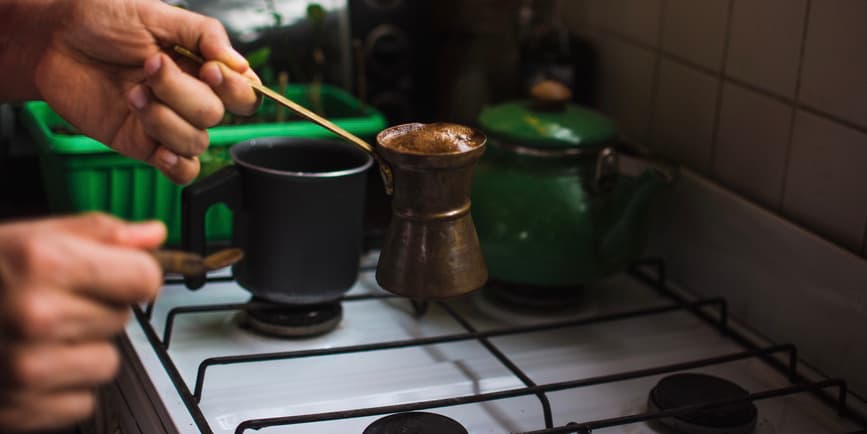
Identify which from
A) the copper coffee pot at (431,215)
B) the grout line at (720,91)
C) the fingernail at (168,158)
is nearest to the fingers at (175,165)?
the fingernail at (168,158)

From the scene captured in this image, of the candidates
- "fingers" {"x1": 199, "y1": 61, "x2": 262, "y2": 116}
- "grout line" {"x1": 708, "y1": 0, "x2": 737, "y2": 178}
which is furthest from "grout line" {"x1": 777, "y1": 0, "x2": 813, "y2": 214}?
"fingers" {"x1": 199, "y1": 61, "x2": 262, "y2": 116}

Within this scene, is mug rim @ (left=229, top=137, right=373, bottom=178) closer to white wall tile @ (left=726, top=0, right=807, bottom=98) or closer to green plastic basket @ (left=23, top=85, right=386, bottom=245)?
green plastic basket @ (left=23, top=85, right=386, bottom=245)

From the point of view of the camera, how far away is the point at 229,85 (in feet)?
2.59

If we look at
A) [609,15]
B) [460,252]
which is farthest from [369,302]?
[609,15]

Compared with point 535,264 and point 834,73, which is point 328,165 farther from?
point 834,73

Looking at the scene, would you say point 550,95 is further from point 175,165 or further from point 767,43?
point 175,165

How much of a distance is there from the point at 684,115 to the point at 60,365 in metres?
0.83

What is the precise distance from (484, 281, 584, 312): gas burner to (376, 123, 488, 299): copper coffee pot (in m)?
0.31

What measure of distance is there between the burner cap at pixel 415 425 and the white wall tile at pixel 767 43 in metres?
0.48

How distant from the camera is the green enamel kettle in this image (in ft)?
3.25

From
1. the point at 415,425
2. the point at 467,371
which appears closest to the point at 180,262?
the point at 415,425

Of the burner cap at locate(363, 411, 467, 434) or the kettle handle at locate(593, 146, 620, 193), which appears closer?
the burner cap at locate(363, 411, 467, 434)

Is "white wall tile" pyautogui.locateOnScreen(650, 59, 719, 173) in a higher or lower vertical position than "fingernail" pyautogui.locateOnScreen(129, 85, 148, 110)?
lower

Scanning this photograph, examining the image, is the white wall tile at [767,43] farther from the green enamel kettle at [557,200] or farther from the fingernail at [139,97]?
the fingernail at [139,97]
